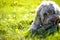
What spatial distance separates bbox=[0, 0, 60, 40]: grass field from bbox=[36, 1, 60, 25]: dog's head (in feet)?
0.50

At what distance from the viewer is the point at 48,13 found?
262cm

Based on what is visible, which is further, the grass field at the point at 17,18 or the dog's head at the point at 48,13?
the grass field at the point at 17,18

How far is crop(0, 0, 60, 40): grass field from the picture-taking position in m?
2.74

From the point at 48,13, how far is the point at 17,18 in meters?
0.51

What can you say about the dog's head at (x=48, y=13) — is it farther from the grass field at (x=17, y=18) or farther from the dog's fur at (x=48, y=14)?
the grass field at (x=17, y=18)

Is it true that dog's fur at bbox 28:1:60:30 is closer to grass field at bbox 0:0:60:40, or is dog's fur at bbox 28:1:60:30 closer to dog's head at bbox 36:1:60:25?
dog's head at bbox 36:1:60:25

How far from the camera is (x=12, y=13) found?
3070mm

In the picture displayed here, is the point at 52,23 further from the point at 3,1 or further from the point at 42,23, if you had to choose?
the point at 3,1

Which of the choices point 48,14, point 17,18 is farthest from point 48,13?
point 17,18

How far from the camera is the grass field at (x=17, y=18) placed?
8.98ft

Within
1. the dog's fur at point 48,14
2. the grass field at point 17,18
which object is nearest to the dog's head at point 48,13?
the dog's fur at point 48,14

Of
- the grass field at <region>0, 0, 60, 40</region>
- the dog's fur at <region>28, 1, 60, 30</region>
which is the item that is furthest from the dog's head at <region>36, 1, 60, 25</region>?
the grass field at <region>0, 0, 60, 40</region>

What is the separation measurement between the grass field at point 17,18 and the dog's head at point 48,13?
15cm

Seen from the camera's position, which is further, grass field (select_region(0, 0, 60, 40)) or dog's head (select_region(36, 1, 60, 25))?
grass field (select_region(0, 0, 60, 40))
